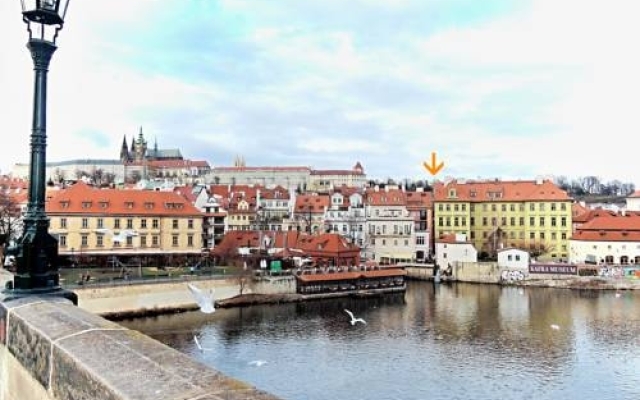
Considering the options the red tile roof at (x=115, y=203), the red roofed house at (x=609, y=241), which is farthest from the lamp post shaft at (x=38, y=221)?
the red roofed house at (x=609, y=241)

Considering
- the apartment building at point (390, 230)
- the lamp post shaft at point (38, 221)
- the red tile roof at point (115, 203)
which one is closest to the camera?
the lamp post shaft at point (38, 221)

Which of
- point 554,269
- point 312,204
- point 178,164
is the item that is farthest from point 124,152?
point 554,269

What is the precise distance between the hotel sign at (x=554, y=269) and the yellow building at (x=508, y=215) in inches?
275

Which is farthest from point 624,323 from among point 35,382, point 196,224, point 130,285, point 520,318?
point 35,382

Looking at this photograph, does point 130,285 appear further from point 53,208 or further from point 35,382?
point 35,382

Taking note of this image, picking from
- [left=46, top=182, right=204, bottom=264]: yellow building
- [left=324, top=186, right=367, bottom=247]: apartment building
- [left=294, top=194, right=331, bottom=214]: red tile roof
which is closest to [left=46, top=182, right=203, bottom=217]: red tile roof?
[left=46, top=182, right=204, bottom=264]: yellow building

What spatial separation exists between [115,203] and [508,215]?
1318 inches

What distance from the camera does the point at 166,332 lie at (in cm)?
2314

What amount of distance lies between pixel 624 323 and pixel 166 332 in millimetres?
20202

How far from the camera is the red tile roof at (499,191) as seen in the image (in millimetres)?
50781

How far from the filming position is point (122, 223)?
36.6m

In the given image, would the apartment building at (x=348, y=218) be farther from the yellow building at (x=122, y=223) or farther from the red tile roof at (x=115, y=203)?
the red tile roof at (x=115, y=203)

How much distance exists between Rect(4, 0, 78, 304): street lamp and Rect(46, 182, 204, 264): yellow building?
30959mm

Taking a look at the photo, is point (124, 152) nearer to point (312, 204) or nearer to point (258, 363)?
point (312, 204)
